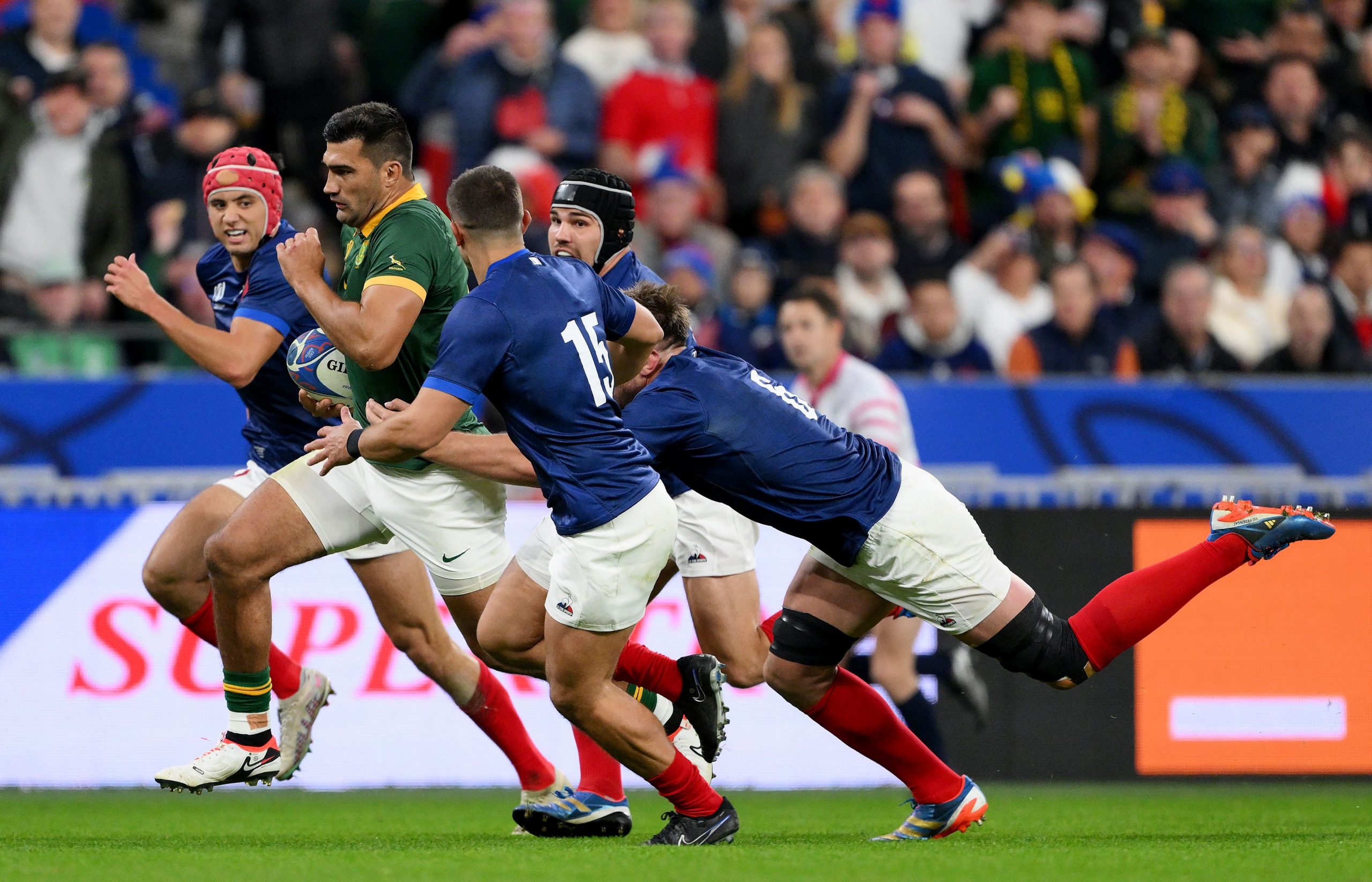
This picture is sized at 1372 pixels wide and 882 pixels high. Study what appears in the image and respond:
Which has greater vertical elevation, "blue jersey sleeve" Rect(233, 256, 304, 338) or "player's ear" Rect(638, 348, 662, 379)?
"blue jersey sleeve" Rect(233, 256, 304, 338)

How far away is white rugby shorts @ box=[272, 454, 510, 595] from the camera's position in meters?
7.04

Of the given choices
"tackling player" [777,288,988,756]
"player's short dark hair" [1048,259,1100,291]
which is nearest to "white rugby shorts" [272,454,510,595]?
"tackling player" [777,288,988,756]

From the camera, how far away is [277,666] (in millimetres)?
7809

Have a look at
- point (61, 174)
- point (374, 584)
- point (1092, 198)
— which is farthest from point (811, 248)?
point (374, 584)

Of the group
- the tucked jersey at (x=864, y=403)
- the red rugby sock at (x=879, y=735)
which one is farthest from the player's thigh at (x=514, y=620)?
the tucked jersey at (x=864, y=403)

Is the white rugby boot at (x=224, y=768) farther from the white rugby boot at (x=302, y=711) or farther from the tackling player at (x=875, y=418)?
the tackling player at (x=875, y=418)

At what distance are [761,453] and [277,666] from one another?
253 cm

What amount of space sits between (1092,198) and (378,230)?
9.01m

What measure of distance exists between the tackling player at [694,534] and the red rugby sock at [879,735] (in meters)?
0.73

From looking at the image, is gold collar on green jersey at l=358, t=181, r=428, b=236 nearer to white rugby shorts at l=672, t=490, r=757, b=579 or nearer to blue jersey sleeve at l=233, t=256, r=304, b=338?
blue jersey sleeve at l=233, t=256, r=304, b=338

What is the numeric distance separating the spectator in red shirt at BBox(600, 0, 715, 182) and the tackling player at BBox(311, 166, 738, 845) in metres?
7.24

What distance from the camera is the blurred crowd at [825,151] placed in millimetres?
12336

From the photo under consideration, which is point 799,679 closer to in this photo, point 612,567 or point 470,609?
point 612,567

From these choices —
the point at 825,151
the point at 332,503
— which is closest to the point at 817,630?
the point at 332,503
